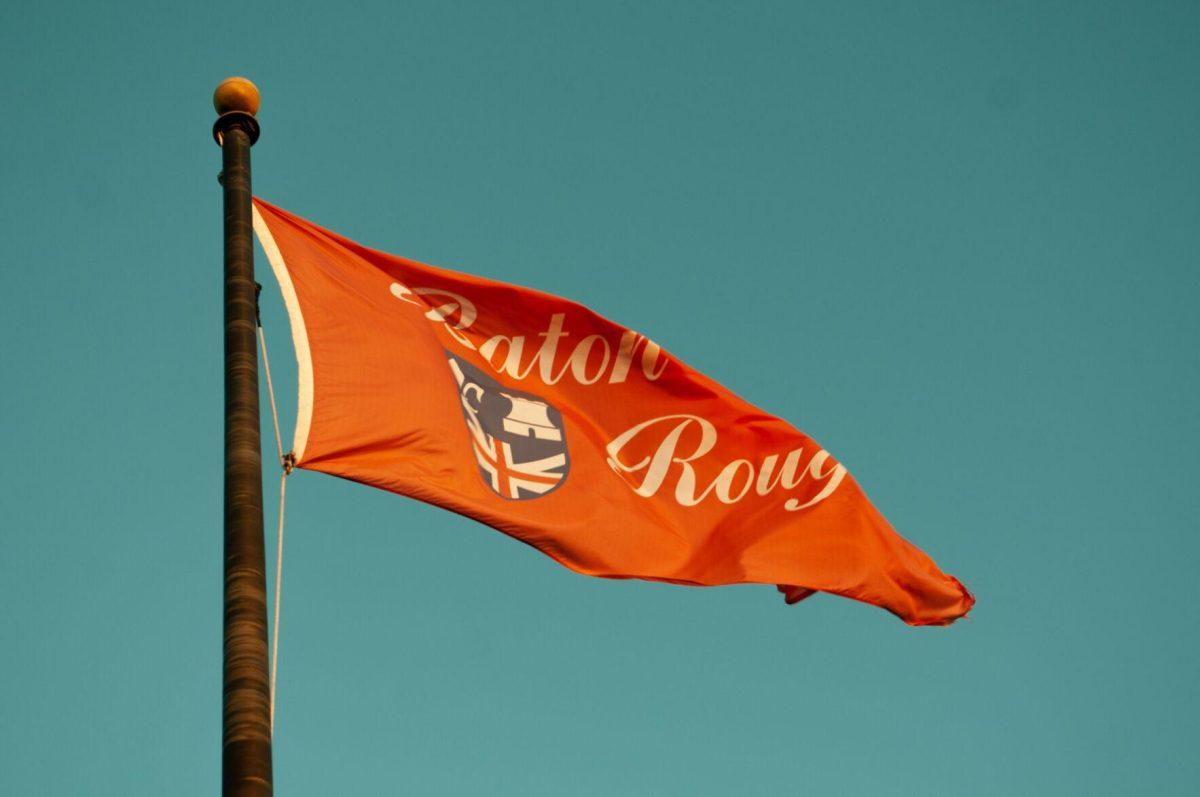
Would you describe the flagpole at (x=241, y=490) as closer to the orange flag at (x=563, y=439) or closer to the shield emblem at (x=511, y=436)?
the orange flag at (x=563, y=439)

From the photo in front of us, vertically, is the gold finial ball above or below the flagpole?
above

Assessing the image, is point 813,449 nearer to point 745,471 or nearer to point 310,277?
point 745,471

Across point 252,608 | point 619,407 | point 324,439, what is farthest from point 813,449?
point 252,608

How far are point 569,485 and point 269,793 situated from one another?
5414 millimetres

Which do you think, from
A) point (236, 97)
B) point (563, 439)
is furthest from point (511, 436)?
point (236, 97)

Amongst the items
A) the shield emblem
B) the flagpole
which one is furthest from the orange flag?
the flagpole

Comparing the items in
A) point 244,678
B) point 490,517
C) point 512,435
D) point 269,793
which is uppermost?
point 512,435

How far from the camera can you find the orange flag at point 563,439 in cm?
1083

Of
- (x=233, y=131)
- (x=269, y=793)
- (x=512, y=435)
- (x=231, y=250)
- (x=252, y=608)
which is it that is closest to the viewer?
(x=269, y=793)

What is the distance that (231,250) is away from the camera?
389 inches

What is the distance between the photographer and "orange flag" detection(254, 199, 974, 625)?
10.8 m

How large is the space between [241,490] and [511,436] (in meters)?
4.08

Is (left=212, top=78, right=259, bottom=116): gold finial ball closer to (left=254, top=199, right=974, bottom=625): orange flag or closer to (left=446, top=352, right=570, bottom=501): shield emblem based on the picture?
(left=254, top=199, right=974, bottom=625): orange flag

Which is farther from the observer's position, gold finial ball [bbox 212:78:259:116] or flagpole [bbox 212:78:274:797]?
gold finial ball [bbox 212:78:259:116]
